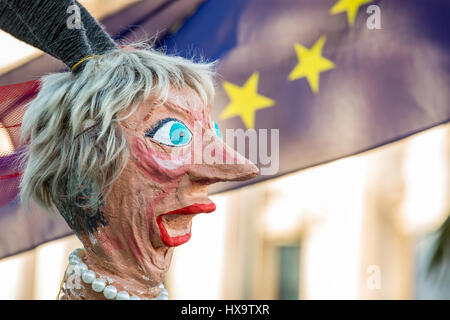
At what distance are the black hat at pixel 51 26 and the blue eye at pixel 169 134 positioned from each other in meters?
0.25

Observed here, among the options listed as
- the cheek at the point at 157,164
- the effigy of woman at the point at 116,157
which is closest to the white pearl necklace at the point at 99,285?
the effigy of woman at the point at 116,157

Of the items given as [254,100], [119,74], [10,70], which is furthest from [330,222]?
[119,74]

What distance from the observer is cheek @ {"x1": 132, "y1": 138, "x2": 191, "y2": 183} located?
4.14 ft

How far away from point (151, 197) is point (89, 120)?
0.22 meters

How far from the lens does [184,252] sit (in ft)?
11.0

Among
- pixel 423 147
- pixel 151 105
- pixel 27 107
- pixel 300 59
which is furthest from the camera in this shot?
pixel 423 147

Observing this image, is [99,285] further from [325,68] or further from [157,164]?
[325,68]

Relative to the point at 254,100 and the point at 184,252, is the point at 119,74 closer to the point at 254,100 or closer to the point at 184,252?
the point at 254,100

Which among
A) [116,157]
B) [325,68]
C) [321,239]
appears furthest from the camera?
[321,239]

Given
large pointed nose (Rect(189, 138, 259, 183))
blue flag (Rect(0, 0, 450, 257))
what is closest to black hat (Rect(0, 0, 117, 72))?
large pointed nose (Rect(189, 138, 259, 183))

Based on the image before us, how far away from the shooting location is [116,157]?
4.10 feet

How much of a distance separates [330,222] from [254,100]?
1.31 m

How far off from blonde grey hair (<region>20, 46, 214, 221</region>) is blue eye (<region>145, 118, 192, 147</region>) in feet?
0.19

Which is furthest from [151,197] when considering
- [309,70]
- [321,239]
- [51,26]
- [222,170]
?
[321,239]
